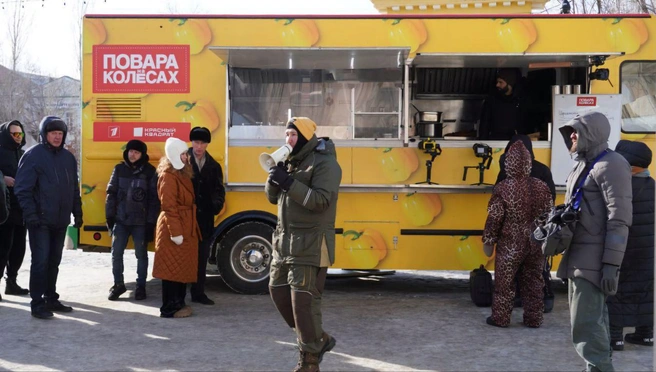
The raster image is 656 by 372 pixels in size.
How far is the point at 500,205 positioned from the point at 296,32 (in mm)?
3015

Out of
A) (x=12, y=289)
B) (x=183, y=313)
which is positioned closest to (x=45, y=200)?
(x=183, y=313)

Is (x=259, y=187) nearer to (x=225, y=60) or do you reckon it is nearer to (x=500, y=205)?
(x=225, y=60)

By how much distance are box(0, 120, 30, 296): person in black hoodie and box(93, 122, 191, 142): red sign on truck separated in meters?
0.90

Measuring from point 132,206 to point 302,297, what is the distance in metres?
3.33

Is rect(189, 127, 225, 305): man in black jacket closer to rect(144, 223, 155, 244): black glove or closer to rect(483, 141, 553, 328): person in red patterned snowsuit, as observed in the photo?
rect(144, 223, 155, 244): black glove

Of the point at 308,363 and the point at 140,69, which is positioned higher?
the point at 140,69

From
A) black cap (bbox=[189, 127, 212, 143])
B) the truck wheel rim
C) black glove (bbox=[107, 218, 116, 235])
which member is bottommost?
the truck wheel rim

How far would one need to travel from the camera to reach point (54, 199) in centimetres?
719

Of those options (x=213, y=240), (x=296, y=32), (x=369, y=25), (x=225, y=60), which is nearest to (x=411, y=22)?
(x=369, y=25)

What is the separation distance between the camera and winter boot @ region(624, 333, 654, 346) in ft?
20.9

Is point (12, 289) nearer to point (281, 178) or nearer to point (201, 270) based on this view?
point (201, 270)

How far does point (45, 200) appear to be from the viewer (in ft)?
23.4

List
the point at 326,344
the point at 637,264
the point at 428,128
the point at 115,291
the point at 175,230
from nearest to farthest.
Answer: the point at 326,344
the point at 637,264
the point at 175,230
the point at 115,291
the point at 428,128

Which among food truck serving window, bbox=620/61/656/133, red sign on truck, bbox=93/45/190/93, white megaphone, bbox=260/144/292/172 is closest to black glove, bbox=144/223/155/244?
red sign on truck, bbox=93/45/190/93
